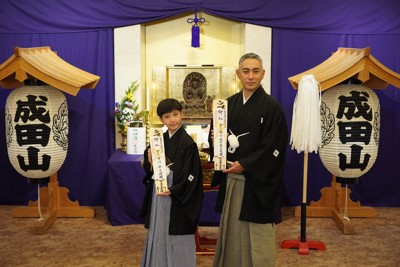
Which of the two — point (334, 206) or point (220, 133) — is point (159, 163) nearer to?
point (220, 133)

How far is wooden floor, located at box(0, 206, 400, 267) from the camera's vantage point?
14.4ft

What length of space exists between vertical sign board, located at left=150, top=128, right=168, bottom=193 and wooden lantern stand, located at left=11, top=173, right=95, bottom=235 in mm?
2573

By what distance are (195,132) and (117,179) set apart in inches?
38.2

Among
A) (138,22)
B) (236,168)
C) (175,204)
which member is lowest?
(175,204)

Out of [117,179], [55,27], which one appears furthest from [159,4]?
[117,179]

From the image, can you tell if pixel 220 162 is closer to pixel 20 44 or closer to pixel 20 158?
pixel 20 158

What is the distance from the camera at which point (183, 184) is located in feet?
11.0

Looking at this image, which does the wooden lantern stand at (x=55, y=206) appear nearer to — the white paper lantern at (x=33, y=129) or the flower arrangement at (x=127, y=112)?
the white paper lantern at (x=33, y=129)

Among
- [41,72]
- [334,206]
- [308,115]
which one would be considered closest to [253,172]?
[308,115]

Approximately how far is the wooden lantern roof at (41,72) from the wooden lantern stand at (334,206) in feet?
8.95

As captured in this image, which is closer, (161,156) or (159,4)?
(161,156)

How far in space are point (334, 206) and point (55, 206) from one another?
121 inches

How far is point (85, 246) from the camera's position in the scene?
474 cm

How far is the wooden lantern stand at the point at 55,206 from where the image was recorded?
5629 mm
